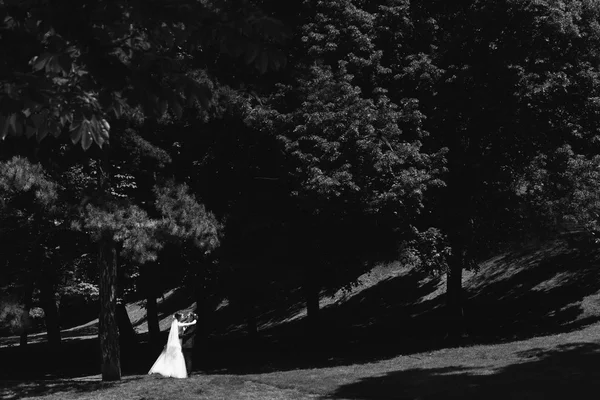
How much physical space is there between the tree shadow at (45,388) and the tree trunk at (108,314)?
0.45 meters

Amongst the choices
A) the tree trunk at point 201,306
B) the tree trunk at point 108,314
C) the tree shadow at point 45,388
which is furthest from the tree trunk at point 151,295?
the tree shadow at point 45,388

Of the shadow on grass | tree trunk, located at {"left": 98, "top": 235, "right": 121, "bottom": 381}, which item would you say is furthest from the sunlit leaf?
tree trunk, located at {"left": 98, "top": 235, "right": 121, "bottom": 381}

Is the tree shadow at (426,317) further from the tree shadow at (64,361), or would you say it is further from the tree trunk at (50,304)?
the tree trunk at (50,304)

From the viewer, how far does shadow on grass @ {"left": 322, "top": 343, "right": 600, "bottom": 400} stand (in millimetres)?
11203

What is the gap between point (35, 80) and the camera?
479 centimetres

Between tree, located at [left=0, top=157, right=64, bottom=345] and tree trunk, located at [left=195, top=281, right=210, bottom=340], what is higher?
tree, located at [left=0, top=157, right=64, bottom=345]

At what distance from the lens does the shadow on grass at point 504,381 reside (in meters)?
11.2

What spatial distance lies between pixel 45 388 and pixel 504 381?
8553 mm

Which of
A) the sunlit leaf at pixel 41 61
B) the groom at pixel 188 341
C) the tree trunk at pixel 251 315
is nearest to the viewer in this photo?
the sunlit leaf at pixel 41 61

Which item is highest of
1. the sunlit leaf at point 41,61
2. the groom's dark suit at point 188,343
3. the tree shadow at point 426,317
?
the sunlit leaf at point 41,61

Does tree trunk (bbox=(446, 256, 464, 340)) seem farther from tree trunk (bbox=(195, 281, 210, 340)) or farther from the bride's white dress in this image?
the bride's white dress

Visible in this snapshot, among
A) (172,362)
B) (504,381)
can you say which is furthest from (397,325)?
(504,381)

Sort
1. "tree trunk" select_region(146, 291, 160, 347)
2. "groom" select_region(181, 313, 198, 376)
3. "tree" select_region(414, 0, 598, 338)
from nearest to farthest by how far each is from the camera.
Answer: "groom" select_region(181, 313, 198, 376) < "tree" select_region(414, 0, 598, 338) < "tree trunk" select_region(146, 291, 160, 347)

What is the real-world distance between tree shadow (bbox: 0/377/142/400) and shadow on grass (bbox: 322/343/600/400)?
461 centimetres
